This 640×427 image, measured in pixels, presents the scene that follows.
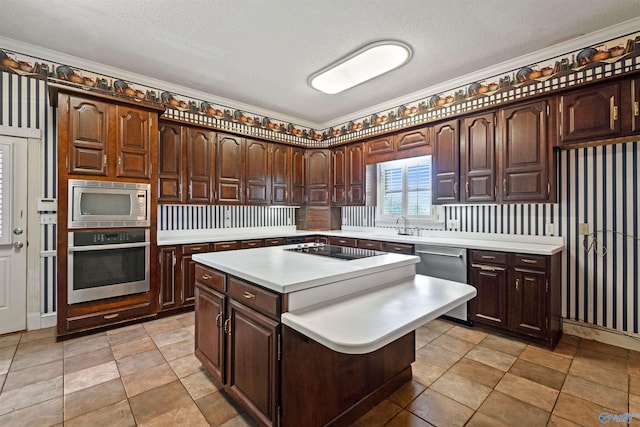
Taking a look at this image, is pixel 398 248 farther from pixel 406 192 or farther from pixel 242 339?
pixel 242 339

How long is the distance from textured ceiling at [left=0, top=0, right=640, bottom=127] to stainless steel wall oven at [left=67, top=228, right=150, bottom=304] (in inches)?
74.2

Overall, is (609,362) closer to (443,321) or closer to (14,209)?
(443,321)

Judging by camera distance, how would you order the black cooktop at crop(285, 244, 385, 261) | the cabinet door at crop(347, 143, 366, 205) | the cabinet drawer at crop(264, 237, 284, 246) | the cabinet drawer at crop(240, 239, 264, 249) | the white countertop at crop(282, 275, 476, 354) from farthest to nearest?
the cabinet door at crop(347, 143, 366, 205) → the cabinet drawer at crop(264, 237, 284, 246) → the cabinet drawer at crop(240, 239, 264, 249) → the black cooktop at crop(285, 244, 385, 261) → the white countertop at crop(282, 275, 476, 354)

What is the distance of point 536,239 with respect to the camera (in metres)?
3.15

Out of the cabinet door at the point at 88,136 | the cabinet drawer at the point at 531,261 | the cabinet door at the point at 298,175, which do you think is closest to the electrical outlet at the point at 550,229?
the cabinet drawer at the point at 531,261

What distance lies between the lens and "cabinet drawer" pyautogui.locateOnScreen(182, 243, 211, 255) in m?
3.51

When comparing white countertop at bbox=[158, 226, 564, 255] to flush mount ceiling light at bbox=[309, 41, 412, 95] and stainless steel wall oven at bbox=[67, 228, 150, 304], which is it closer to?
stainless steel wall oven at bbox=[67, 228, 150, 304]

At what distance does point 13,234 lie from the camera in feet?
9.63

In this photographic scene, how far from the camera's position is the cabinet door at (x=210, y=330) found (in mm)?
1900

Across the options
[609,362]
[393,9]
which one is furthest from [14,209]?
[609,362]

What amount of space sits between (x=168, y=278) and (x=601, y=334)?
451cm

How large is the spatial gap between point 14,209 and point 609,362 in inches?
221

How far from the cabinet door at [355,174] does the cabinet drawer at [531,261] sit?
7.50 ft

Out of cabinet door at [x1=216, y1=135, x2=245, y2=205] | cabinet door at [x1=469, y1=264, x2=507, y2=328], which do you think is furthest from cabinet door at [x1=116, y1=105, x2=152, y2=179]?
cabinet door at [x1=469, y1=264, x2=507, y2=328]
